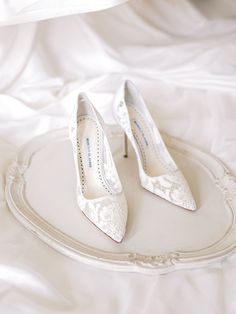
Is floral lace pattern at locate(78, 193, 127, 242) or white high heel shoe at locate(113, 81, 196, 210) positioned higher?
white high heel shoe at locate(113, 81, 196, 210)

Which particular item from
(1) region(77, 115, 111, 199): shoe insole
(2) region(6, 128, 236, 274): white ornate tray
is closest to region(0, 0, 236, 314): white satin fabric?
(2) region(6, 128, 236, 274): white ornate tray

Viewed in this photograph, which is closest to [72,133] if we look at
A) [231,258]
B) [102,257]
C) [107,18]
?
[102,257]

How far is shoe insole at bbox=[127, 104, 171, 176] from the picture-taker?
81 centimetres

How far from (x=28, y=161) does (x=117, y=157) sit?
7.0 inches

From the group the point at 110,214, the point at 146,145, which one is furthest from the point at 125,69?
the point at 110,214

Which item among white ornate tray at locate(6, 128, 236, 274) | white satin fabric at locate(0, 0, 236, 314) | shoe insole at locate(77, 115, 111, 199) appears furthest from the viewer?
white satin fabric at locate(0, 0, 236, 314)

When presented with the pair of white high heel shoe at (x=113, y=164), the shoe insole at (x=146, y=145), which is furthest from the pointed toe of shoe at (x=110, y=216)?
the shoe insole at (x=146, y=145)

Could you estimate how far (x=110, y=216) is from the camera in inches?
26.2

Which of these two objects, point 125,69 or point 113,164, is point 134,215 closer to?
point 113,164

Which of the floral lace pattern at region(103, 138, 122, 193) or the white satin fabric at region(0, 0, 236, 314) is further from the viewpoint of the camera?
the white satin fabric at region(0, 0, 236, 314)

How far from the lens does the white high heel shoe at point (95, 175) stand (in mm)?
670

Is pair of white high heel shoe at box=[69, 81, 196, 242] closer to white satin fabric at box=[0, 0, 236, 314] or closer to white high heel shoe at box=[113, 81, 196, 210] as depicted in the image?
white high heel shoe at box=[113, 81, 196, 210]

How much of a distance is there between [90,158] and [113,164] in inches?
3.1

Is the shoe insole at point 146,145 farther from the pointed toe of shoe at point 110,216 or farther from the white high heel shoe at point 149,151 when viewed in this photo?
the pointed toe of shoe at point 110,216
